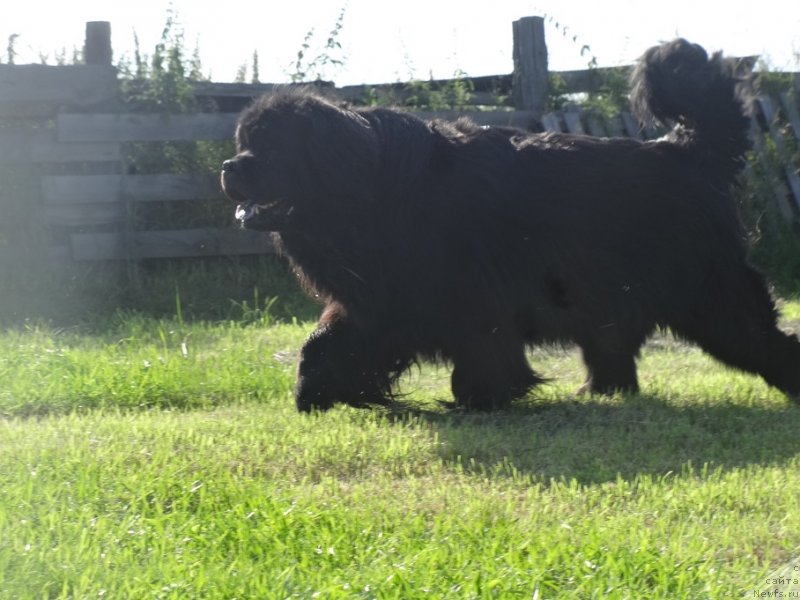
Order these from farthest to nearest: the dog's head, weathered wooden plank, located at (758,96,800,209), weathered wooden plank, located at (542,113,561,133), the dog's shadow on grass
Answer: weathered wooden plank, located at (758,96,800,209)
weathered wooden plank, located at (542,113,561,133)
the dog's head
the dog's shadow on grass

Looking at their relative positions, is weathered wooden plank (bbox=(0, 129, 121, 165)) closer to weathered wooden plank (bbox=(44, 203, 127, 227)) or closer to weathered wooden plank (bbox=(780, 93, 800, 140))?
weathered wooden plank (bbox=(44, 203, 127, 227))

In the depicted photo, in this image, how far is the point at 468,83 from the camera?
11.8 m

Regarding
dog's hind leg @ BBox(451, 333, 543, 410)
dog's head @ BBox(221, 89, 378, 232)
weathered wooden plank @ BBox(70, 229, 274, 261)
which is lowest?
dog's hind leg @ BBox(451, 333, 543, 410)

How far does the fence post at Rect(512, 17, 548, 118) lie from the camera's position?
1147cm

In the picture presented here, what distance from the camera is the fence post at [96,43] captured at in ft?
33.8

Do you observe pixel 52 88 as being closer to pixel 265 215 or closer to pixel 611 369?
pixel 265 215

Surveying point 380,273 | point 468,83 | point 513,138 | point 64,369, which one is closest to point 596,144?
point 513,138

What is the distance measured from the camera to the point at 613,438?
504cm

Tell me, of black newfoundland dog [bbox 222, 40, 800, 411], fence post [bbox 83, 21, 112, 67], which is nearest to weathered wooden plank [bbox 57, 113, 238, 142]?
fence post [bbox 83, 21, 112, 67]

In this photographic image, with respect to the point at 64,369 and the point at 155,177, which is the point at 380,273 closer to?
the point at 64,369

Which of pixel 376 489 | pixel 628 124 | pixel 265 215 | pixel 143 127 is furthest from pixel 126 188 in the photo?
pixel 376 489

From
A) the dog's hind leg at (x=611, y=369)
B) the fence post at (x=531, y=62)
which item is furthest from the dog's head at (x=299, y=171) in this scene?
the fence post at (x=531, y=62)

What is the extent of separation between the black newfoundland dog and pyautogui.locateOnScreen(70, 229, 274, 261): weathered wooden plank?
170 inches

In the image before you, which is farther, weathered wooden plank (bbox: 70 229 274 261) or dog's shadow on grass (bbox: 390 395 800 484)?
weathered wooden plank (bbox: 70 229 274 261)
